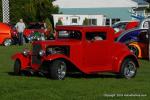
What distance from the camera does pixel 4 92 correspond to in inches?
515

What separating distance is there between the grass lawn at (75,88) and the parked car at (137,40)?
8196mm

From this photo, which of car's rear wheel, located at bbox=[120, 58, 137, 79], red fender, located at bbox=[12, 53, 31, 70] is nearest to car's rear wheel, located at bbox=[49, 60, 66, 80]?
red fender, located at bbox=[12, 53, 31, 70]

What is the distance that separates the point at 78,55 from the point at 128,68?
70.0 inches

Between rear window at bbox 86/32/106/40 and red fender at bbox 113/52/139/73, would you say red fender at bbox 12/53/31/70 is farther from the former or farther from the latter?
red fender at bbox 113/52/139/73

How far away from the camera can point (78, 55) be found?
53.9 feet

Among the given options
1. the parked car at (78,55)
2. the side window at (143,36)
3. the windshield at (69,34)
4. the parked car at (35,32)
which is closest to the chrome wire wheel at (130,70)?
the parked car at (78,55)

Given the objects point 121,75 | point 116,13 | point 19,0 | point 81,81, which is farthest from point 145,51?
point 116,13

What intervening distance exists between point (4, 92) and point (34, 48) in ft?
12.8

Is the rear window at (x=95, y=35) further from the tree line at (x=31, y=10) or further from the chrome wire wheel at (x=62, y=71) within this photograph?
the tree line at (x=31, y=10)

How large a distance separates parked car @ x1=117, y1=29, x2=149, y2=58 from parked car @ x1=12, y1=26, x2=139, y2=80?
8452mm

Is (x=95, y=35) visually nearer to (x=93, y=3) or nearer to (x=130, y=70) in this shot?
(x=130, y=70)

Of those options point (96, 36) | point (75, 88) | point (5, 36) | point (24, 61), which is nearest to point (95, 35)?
point (96, 36)

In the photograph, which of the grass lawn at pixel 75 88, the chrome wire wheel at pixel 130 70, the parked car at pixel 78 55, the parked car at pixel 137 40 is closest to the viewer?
the grass lawn at pixel 75 88

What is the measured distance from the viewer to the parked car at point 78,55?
16.2 metres
